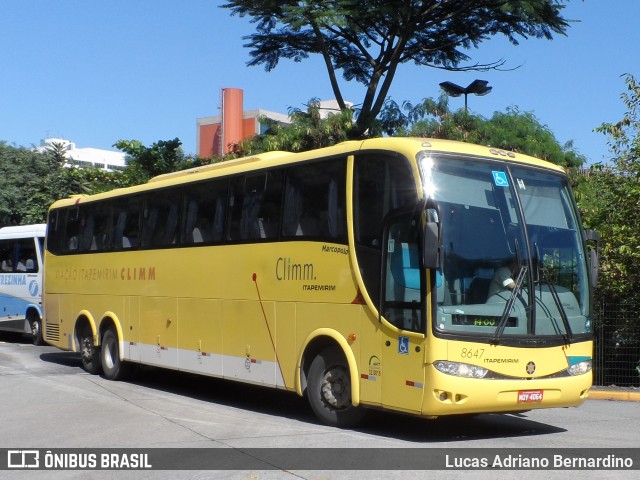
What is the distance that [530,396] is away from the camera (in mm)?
9875

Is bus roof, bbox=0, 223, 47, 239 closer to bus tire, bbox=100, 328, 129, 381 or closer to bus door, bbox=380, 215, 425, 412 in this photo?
bus tire, bbox=100, 328, 129, 381

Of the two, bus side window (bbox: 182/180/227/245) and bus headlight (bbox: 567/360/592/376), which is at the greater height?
bus side window (bbox: 182/180/227/245)

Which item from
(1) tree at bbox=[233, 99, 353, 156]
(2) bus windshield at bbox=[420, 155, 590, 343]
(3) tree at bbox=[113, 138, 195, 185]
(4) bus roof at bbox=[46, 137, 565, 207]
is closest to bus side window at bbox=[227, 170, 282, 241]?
(4) bus roof at bbox=[46, 137, 565, 207]

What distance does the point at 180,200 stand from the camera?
1486 centimetres

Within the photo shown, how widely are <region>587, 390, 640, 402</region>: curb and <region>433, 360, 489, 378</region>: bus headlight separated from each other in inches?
236

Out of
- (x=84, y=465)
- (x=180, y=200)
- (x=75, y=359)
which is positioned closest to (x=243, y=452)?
(x=84, y=465)

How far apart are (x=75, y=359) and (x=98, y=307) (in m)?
4.29

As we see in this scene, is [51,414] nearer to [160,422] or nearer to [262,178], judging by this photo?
[160,422]

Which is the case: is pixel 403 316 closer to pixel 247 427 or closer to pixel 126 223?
pixel 247 427

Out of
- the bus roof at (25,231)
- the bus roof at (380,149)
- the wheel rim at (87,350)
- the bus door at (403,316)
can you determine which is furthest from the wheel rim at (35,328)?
the bus door at (403,316)

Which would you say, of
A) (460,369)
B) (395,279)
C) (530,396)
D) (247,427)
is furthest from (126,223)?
(530,396)

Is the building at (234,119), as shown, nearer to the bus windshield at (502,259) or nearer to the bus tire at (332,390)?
the bus tire at (332,390)

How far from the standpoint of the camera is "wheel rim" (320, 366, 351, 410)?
1078 centimetres

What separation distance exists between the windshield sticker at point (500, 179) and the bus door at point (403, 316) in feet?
3.98
